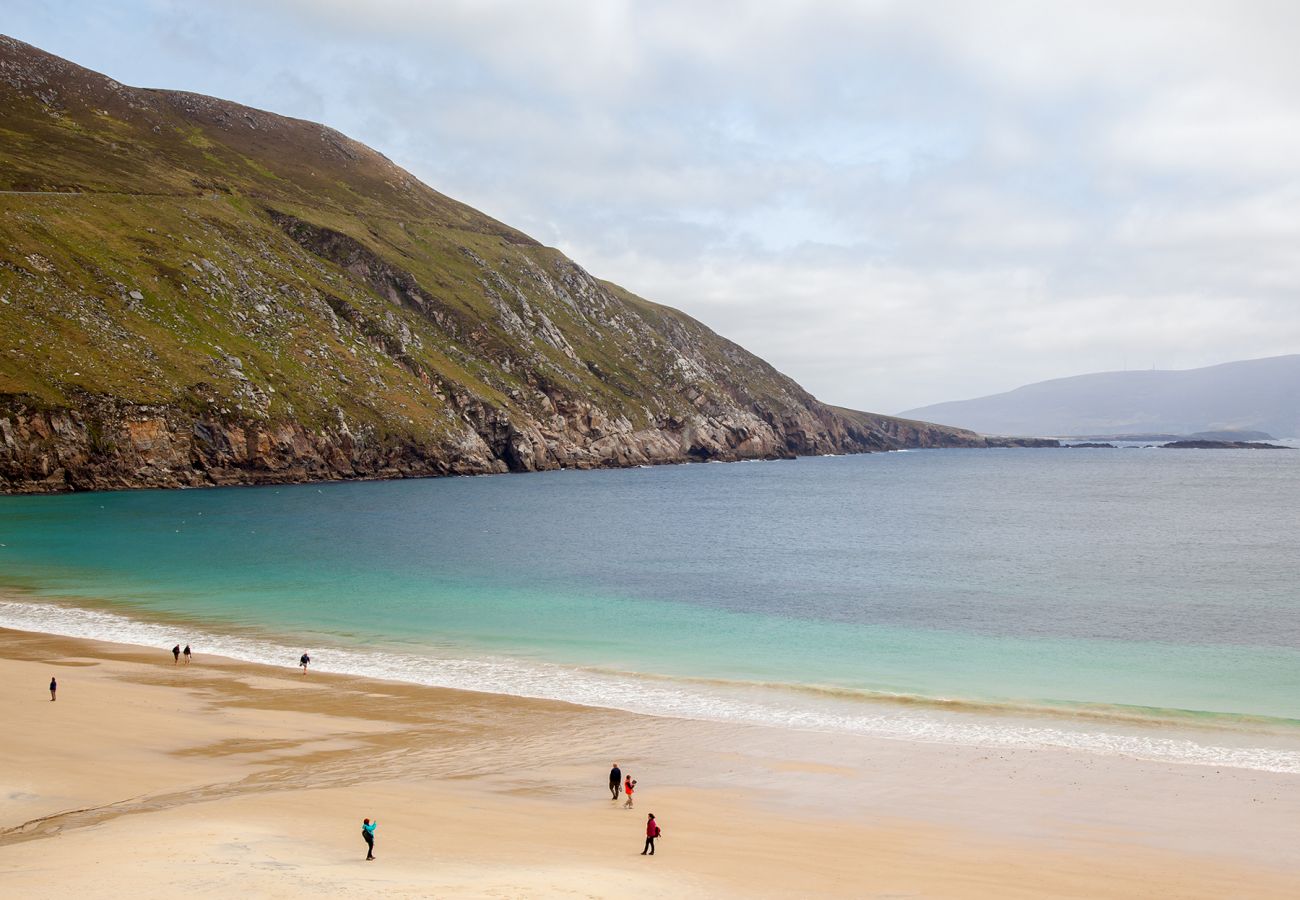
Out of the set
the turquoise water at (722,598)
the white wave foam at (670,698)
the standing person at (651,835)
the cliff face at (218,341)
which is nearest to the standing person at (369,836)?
the standing person at (651,835)

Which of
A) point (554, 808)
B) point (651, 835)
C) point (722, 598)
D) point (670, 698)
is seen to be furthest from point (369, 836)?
point (722, 598)

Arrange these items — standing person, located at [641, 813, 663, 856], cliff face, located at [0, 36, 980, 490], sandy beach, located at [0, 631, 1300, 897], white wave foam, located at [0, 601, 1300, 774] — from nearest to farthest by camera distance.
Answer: sandy beach, located at [0, 631, 1300, 897]
standing person, located at [641, 813, 663, 856]
white wave foam, located at [0, 601, 1300, 774]
cliff face, located at [0, 36, 980, 490]

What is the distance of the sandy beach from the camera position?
18672 mm

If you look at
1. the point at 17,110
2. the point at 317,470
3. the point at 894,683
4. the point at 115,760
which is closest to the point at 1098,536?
the point at 894,683

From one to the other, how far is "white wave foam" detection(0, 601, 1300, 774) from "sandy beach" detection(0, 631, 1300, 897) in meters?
1.25

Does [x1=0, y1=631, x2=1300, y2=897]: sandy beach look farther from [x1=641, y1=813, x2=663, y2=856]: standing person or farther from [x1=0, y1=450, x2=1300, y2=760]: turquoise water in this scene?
[x1=0, y1=450, x2=1300, y2=760]: turquoise water

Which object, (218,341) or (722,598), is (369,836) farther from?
(218,341)

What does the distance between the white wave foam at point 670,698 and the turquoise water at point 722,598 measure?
8.9 inches

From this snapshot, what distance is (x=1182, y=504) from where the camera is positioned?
11869 centimetres

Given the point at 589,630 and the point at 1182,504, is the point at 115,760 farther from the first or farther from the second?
the point at 1182,504

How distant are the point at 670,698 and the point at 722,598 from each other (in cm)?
2166

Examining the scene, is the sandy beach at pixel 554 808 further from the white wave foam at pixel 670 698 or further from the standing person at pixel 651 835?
the white wave foam at pixel 670 698

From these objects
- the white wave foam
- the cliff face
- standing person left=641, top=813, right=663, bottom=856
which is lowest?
the white wave foam

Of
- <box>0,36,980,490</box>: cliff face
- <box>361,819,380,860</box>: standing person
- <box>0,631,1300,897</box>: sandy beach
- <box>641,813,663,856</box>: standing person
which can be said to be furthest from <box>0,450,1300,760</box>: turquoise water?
<box>361,819,380,860</box>: standing person
